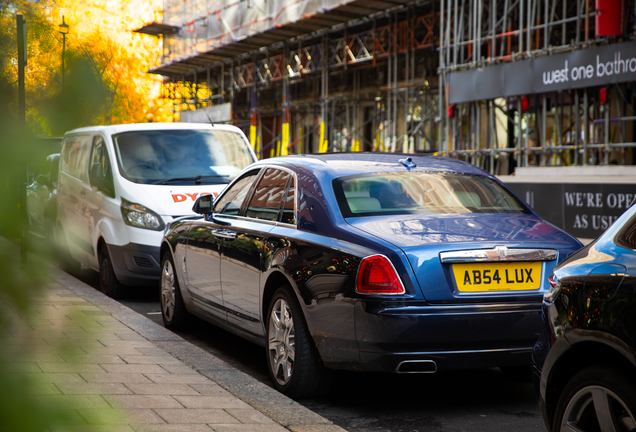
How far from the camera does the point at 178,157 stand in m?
9.36

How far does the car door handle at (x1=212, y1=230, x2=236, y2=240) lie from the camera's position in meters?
5.74

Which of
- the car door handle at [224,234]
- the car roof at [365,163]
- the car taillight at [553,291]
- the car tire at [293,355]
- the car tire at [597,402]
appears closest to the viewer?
the car tire at [597,402]

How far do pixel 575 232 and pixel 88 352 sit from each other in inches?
521

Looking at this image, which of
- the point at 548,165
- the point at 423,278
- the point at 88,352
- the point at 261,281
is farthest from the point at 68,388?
the point at 548,165

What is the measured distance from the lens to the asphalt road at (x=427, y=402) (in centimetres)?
432

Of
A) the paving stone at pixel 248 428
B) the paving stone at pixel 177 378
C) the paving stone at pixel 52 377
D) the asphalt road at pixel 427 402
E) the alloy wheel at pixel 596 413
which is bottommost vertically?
the asphalt road at pixel 427 402

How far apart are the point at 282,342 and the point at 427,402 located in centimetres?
95

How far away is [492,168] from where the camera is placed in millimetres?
17938

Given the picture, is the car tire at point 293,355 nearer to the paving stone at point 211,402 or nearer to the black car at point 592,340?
the paving stone at point 211,402

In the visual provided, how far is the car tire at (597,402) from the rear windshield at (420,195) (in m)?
1.90

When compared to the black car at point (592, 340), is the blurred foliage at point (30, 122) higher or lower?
higher

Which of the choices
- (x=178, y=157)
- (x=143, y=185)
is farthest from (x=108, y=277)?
(x=178, y=157)

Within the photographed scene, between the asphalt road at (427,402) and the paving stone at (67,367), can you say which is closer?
the paving stone at (67,367)

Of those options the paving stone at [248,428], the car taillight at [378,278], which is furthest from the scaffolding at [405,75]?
the paving stone at [248,428]
